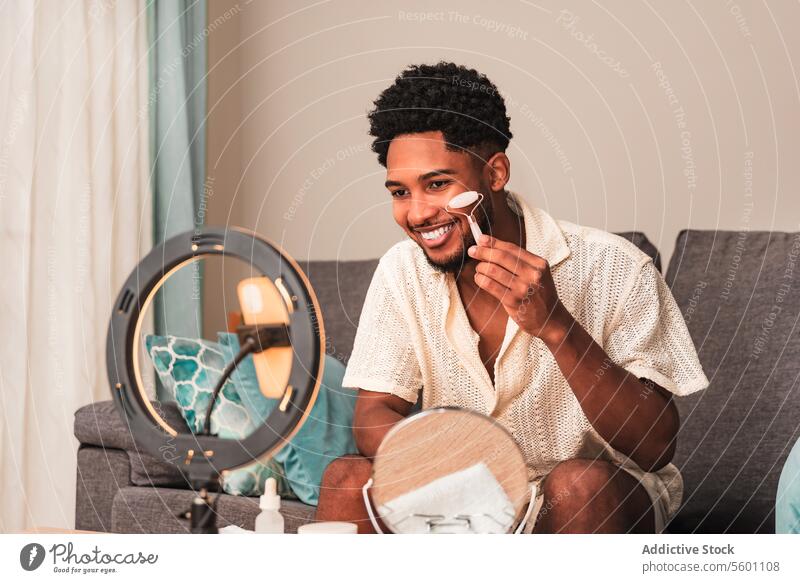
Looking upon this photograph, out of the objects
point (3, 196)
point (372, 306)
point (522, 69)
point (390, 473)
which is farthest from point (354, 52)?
point (390, 473)

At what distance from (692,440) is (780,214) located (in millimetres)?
413

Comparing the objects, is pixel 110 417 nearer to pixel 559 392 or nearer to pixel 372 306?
pixel 372 306

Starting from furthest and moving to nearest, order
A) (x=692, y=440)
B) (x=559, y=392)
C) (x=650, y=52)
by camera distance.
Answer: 1. (x=650, y=52)
2. (x=692, y=440)
3. (x=559, y=392)

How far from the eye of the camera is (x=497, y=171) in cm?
99

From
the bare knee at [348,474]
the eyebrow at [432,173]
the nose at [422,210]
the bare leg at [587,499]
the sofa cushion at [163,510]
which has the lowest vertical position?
the sofa cushion at [163,510]

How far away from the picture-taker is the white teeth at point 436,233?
978mm

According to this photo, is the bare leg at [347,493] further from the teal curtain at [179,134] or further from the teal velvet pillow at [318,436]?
the teal curtain at [179,134]

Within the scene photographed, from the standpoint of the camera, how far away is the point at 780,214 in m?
1.37

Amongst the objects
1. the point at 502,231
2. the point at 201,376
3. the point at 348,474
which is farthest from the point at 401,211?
the point at 201,376

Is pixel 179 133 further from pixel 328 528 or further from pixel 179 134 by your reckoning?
pixel 328 528

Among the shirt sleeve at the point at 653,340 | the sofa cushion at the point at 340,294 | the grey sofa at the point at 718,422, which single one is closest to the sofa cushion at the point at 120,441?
the grey sofa at the point at 718,422

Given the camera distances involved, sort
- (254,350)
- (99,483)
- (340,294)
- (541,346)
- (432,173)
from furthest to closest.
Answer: (340,294) → (99,483) → (541,346) → (432,173) → (254,350)

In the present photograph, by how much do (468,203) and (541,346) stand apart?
0.67 ft

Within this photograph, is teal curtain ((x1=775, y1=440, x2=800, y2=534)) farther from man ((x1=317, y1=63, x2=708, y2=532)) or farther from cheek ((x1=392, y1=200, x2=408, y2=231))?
cheek ((x1=392, y1=200, x2=408, y2=231))
